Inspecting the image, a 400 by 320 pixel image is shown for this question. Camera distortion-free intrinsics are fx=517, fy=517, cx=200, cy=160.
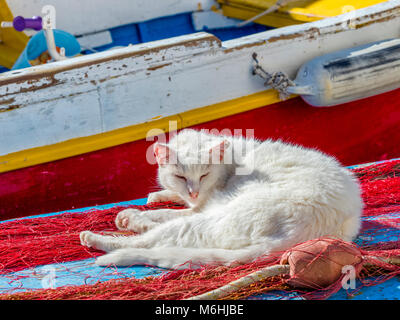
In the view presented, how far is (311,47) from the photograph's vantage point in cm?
327

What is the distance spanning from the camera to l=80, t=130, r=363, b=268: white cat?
1834 mm

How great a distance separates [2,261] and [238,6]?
3.54 meters

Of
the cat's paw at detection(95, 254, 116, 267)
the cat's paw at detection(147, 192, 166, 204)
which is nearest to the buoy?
the cat's paw at detection(147, 192, 166, 204)

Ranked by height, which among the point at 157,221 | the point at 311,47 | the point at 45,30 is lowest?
the point at 157,221

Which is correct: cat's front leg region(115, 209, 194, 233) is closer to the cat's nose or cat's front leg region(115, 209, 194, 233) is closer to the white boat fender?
the cat's nose

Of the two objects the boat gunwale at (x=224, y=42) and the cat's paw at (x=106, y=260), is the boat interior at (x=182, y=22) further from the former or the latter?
the cat's paw at (x=106, y=260)

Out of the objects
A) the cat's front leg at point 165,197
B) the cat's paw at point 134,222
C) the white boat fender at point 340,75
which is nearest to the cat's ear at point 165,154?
the cat's paw at point 134,222

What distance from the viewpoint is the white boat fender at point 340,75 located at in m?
3.15

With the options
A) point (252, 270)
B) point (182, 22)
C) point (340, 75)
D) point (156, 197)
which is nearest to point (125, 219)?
point (156, 197)

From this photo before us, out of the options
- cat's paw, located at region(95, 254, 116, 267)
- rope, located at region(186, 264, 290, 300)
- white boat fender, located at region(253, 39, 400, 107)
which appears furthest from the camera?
white boat fender, located at region(253, 39, 400, 107)

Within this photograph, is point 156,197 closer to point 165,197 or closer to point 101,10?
point 165,197

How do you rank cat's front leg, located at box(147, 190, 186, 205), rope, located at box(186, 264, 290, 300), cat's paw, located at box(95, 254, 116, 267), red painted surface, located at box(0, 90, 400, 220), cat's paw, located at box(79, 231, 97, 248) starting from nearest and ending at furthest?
1. rope, located at box(186, 264, 290, 300)
2. cat's paw, located at box(95, 254, 116, 267)
3. cat's paw, located at box(79, 231, 97, 248)
4. cat's front leg, located at box(147, 190, 186, 205)
5. red painted surface, located at box(0, 90, 400, 220)

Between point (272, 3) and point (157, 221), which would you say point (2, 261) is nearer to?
point (157, 221)
